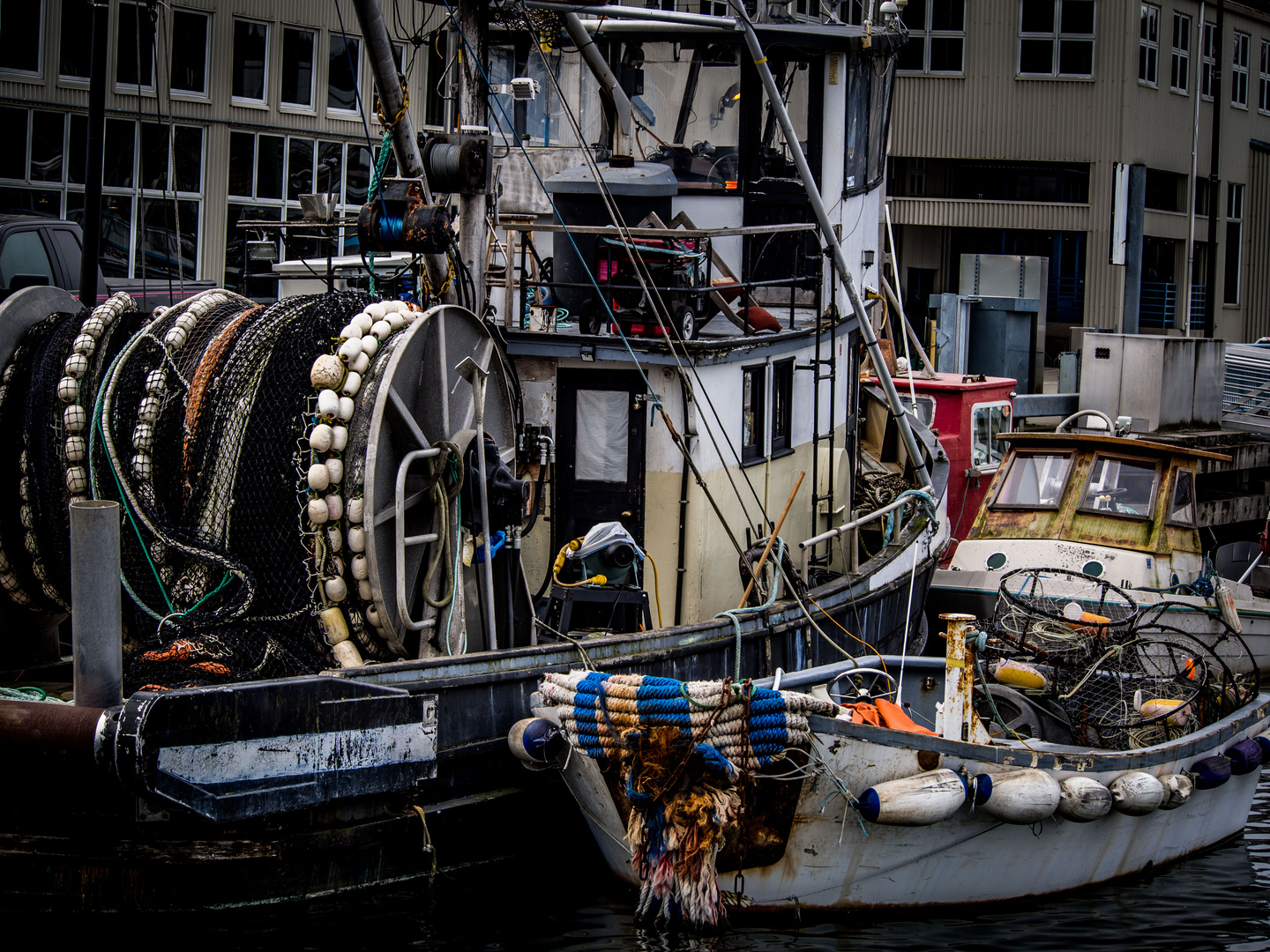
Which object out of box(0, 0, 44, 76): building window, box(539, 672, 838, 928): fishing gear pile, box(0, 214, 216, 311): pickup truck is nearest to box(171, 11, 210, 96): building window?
box(0, 0, 44, 76): building window

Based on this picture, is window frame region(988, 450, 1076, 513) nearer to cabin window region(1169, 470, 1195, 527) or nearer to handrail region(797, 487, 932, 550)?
cabin window region(1169, 470, 1195, 527)

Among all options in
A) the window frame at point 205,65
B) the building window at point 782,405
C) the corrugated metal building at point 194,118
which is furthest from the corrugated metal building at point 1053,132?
the building window at point 782,405

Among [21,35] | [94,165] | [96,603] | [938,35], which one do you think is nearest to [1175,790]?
[96,603]

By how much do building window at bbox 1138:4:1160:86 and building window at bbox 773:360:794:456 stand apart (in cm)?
2526

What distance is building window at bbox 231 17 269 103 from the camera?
2512 cm

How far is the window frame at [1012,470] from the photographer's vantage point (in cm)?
1412

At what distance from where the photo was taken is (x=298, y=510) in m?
7.77

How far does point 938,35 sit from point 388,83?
84.7 feet

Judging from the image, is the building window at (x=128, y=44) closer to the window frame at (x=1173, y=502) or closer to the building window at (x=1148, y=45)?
the window frame at (x=1173, y=502)

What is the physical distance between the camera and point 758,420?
10414 mm

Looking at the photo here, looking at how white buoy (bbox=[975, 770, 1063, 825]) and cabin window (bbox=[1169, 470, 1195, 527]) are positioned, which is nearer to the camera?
white buoy (bbox=[975, 770, 1063, 825])

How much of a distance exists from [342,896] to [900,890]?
125 inches

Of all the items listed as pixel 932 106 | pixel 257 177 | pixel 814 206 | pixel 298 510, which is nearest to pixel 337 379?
pixel 298 510

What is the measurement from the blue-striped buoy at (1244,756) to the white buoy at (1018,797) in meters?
2.13
